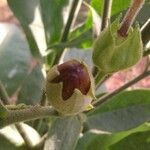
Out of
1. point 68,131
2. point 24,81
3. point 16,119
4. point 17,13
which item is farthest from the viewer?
point 24,81

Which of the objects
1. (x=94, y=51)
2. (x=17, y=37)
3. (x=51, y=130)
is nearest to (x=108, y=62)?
(x=94, y=51)

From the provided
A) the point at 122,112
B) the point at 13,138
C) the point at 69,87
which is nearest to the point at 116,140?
the point at 122,112

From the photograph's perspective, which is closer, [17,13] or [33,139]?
[33,139]

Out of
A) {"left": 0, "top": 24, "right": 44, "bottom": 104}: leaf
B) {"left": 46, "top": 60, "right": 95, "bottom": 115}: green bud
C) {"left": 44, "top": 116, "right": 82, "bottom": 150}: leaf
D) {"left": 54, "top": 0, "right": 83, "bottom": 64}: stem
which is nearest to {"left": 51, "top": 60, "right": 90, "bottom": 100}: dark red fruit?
{"left": 46, "top": 60, "right": 95, "bottom": 115}: green bud

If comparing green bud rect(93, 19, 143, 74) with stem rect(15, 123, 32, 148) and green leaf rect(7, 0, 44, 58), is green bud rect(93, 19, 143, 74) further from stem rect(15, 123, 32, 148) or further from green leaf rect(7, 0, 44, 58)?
green leaf rect(7, 0, 44, 58)

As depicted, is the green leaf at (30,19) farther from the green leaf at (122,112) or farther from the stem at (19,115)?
the stem at (19,115)

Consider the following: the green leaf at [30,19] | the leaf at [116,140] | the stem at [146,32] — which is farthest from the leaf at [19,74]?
the stem at [146,32]

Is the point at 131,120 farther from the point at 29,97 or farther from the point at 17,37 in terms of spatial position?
the point at 17,37
